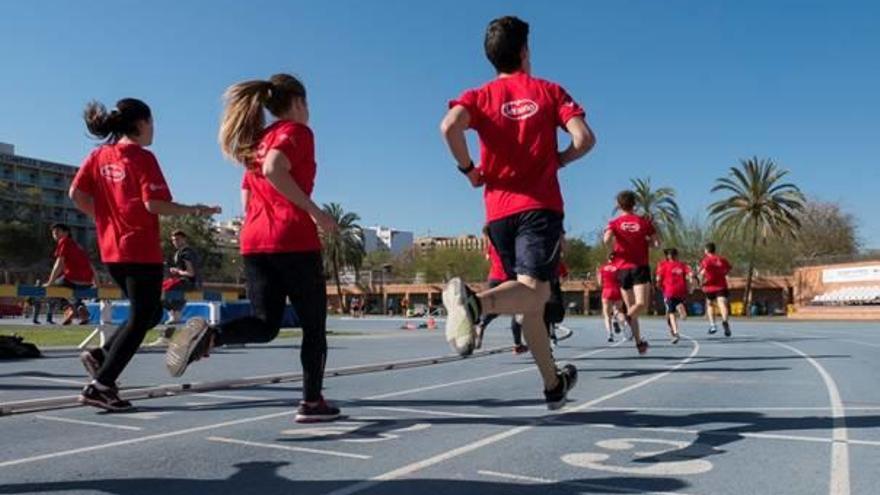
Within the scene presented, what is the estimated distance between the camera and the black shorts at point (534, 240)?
170 inches

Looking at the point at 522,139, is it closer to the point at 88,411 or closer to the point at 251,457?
the point at 251,457

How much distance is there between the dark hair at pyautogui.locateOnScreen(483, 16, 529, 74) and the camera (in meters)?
4.71

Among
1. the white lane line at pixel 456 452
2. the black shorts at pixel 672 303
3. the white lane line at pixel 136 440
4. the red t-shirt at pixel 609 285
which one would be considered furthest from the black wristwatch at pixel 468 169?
the black shorts at pixel 672 303

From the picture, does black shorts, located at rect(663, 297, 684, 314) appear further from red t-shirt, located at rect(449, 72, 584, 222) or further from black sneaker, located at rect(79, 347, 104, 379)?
black sneaker, located at rect(79, 347, 104, 379)

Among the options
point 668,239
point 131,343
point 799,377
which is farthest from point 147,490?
point 668,239

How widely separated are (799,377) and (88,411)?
253 inches

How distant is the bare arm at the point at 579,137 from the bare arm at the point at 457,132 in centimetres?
59

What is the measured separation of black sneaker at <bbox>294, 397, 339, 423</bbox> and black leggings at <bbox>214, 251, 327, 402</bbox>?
1.9 inches

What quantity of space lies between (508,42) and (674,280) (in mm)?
12659

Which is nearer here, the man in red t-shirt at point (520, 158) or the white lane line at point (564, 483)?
the white lane line at point (564, 483)

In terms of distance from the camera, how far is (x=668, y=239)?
68562mm

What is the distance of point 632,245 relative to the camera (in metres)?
10.4

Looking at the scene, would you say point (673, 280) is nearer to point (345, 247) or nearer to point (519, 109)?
point (519, 109)

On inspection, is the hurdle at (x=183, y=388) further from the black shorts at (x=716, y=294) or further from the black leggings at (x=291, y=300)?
the black shorts at (x=716, y=294)
